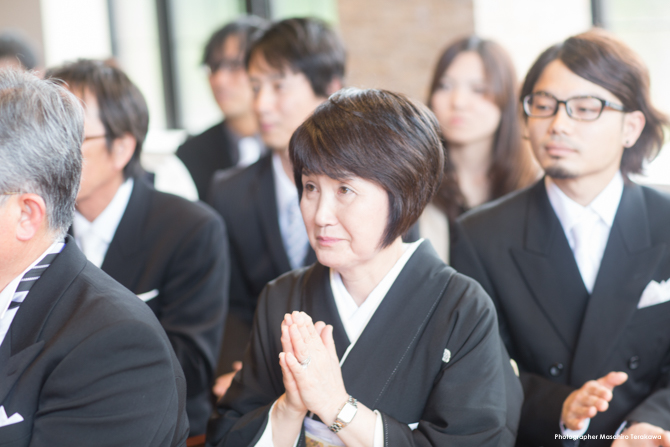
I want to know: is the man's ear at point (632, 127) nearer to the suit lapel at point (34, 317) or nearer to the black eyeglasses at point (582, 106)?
the black eyeglasses at point (582, 106)

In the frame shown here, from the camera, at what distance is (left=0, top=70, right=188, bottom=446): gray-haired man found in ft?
3.45

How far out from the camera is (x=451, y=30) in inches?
150

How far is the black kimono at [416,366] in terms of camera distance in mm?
1283

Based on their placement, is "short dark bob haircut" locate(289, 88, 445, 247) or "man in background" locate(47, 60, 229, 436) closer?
"short dark bob haircut" locate(289, 88, 445, 247)

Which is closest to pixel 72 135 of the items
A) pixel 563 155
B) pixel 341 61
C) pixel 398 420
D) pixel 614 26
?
pixel 398 420

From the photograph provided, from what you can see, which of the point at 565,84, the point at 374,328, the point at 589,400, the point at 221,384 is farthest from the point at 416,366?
the point at 221,384

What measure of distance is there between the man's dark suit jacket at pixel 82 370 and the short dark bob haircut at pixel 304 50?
153 cm

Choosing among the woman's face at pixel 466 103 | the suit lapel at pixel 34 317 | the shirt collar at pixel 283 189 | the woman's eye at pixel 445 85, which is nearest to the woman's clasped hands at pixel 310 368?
the suit lapel at pixel 34 317

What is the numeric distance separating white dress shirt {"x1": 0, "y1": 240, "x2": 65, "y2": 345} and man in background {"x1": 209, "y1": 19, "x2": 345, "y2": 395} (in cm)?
125

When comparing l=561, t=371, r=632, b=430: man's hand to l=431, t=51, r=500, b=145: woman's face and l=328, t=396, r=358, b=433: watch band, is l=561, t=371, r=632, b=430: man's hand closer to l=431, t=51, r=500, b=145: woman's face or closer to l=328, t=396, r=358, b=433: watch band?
l=328, t=396, r=358, b=433: watch band

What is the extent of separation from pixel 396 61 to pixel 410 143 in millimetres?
2965

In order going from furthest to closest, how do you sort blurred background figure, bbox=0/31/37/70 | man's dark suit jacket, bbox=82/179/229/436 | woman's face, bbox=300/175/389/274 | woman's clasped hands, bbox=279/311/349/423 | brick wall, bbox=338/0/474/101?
blurred background figure, bbox=0/31/37/70 → brick wall, bbox=338/0/474/101 → man's dark suit jacket, bbox=82/179/229/436 → woman's face, bbox=300/175/389/274 → woman's clasped hands, bbox=279/311/349/423

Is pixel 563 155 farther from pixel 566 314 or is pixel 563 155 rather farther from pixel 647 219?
pixel 566 314

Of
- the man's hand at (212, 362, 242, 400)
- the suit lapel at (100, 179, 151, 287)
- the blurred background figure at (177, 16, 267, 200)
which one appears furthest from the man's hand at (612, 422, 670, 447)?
the blurred background figure at (177, 16, 267, 200)
